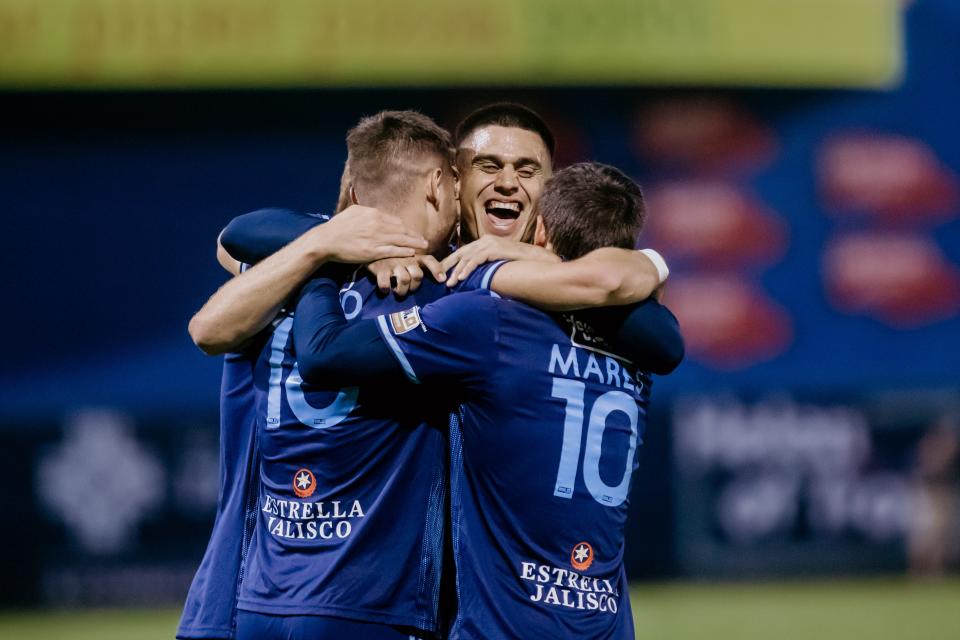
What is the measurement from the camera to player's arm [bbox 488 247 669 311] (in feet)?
10.9

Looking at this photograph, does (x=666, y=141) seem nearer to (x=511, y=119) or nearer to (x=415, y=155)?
(x=511, y=119)

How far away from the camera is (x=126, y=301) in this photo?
10773 mm

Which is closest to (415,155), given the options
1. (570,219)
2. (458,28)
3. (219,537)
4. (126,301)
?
(570,219)

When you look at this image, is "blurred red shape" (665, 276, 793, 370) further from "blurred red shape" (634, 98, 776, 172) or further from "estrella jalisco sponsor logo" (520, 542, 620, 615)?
"estrella jalisco sponsor logo" (520, 542, 620, 615)

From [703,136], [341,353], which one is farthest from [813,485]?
[341,353]

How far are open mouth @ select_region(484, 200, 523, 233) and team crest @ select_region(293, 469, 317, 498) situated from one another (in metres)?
1.41

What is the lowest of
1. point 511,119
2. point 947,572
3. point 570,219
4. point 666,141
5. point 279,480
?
point 947,572

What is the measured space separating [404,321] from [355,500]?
0.47 meters

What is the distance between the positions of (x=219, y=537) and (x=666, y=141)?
27.9 feet

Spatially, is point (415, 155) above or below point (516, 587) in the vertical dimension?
above

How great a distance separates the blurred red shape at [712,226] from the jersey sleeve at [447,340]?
8.28m

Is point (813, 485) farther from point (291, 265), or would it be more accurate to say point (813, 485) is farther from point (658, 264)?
point (291, 265)

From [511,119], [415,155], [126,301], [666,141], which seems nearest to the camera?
[415,155]

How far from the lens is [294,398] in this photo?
3475mm
